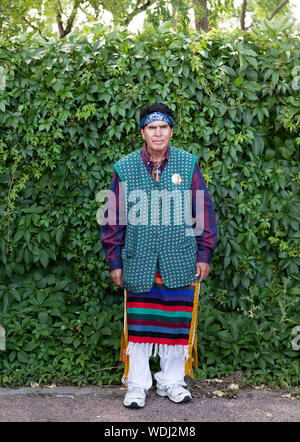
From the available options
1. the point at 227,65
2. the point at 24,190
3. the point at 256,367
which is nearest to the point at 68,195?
the point at 24,190

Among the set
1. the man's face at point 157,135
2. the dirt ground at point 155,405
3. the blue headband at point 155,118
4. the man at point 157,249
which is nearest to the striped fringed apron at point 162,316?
the man at point 157,249

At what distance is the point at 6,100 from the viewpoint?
13.1 ft

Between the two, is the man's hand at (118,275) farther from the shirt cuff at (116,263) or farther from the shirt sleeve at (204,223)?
the shirt sleeve at (204,223)

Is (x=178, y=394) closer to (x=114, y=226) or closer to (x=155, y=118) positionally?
(x=114, y=226)

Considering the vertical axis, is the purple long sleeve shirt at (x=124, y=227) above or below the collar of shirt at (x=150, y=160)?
below

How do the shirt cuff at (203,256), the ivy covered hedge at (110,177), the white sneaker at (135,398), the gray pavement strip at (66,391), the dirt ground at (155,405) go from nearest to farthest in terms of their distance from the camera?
the dirt ground at (155,405)
the white sneaker at (135,398)
the shirt cuff at (203,256)
the gray pavement strip at (66,391)
the ivy covered hedge at (110,177)

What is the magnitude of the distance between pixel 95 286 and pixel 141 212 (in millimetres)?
1076

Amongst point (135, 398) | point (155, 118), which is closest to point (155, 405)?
point (135, 398)

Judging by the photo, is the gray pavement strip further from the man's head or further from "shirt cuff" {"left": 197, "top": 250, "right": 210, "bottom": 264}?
the man's head

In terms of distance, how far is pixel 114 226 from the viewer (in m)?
3.44

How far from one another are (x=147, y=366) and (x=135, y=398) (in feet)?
0.77

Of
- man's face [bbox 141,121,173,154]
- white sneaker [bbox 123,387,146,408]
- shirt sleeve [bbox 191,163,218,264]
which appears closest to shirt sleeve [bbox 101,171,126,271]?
man's face [bbox 141,121,173,154]

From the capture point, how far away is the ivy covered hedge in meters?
3.91

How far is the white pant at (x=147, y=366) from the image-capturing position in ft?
11.3
